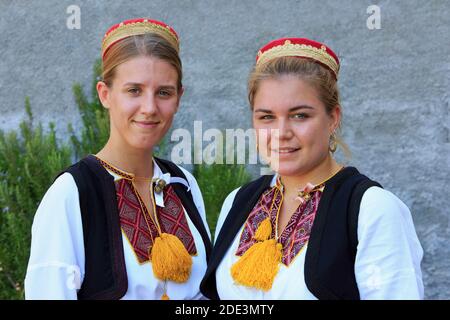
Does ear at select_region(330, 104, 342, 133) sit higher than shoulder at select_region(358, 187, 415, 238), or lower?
higher

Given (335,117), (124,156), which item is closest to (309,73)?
(335,117)

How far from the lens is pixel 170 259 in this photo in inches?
102

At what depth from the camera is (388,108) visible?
457 centimetres

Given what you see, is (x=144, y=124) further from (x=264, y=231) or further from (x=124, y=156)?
(x=264, y=231)

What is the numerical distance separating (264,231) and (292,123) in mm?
387

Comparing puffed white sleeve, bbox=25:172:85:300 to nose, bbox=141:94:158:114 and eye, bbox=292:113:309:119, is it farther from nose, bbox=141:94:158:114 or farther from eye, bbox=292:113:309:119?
eye, bbox=292:113:309:119

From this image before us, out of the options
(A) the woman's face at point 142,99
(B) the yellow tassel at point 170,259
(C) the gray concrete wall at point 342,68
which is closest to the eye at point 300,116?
(A) the woman's face at point 142,99

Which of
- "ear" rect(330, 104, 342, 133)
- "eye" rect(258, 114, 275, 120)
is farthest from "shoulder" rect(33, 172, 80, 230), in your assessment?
"ear" rect(330, 104, 342, 133)

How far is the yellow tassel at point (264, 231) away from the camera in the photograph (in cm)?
248

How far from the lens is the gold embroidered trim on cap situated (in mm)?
2664

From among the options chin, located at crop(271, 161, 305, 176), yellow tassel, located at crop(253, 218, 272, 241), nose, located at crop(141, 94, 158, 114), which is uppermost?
nose, located at crop(141, 94, 158, 114)

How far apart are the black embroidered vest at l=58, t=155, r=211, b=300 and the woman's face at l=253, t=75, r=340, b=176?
22.9 inches

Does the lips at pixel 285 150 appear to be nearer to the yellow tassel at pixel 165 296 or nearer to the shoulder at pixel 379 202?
the shoulder at pixel 379 202

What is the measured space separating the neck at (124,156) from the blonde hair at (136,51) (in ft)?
0.77
